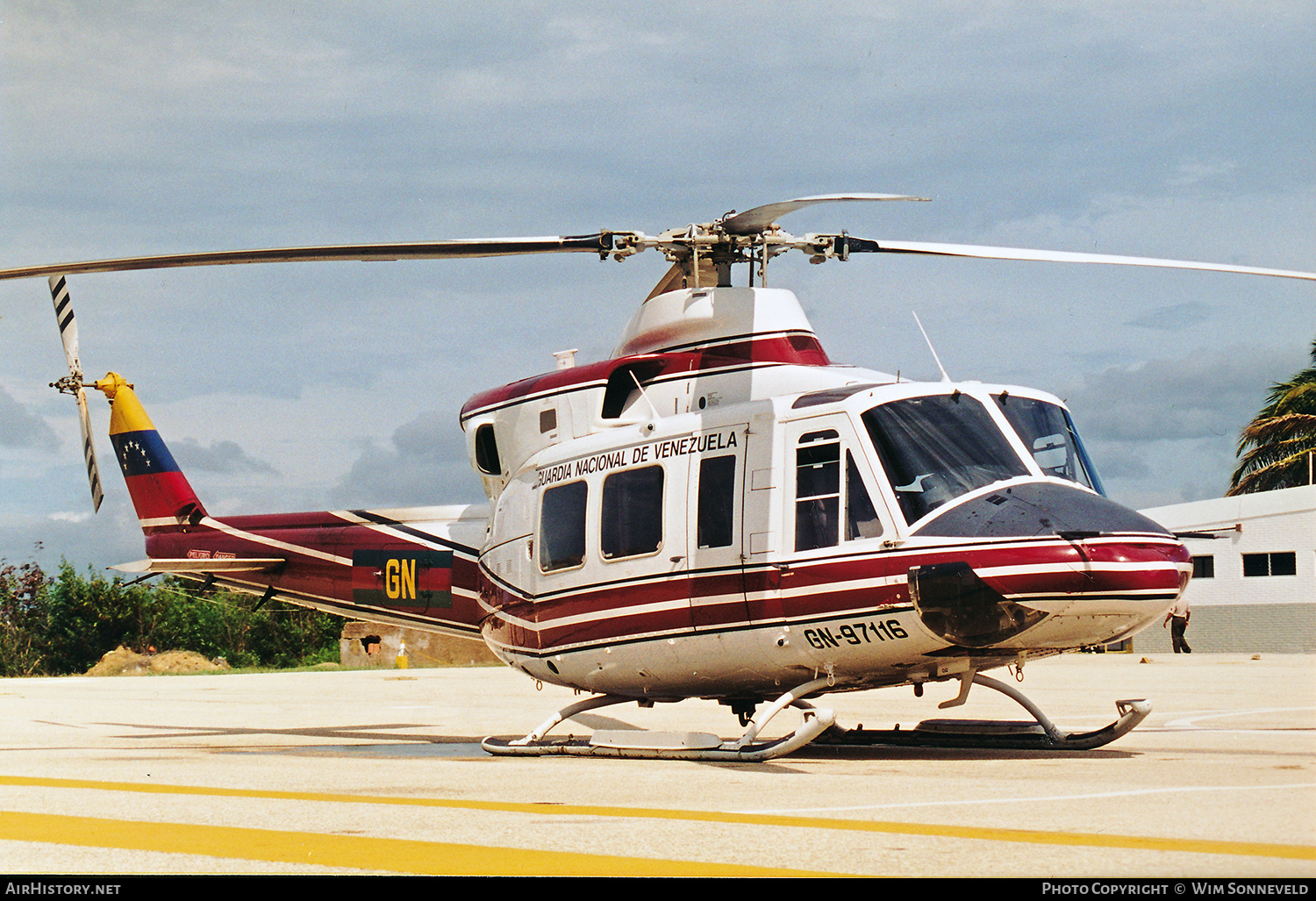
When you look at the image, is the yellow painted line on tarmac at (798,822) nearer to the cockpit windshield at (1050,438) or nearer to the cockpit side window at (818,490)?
the cockpit side window at (818,490)

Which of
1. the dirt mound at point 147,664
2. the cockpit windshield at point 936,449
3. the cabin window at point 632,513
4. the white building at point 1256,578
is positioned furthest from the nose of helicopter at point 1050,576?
the white building at point 1256,578

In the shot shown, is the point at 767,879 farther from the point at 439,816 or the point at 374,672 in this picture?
the point at 374,672

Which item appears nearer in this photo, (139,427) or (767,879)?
(767,879)

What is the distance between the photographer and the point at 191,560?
15.9 metres

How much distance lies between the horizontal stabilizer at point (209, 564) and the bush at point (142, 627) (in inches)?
1056

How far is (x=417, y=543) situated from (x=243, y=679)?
696 inches

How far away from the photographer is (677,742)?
10578mm

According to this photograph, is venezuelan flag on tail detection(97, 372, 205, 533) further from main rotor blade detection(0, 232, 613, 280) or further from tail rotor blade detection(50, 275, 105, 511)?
main rotor blade detection(0, 232, 613, 280)

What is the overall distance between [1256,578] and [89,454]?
3688cm

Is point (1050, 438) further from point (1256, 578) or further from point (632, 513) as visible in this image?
point (1256, 578)

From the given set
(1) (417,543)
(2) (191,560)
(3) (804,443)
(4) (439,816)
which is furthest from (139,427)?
(4) (439,816)

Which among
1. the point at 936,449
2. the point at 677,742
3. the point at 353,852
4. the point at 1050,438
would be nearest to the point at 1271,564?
the point at 1050,438

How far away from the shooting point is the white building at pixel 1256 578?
133ft

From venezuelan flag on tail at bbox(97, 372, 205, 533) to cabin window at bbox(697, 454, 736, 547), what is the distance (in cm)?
810
